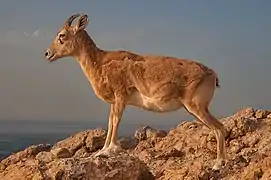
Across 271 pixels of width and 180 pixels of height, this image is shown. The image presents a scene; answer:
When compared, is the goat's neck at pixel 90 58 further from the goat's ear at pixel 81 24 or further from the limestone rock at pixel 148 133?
the limestone rock at pixel 148 133

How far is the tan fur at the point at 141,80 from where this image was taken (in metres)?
14.7

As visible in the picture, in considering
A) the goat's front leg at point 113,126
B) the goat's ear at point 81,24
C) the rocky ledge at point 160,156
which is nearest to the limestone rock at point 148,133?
the rocky ledge at point 160,156

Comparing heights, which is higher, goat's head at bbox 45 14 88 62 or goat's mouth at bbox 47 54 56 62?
goat's head at bbox 45 14 88 62

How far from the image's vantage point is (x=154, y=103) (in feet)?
49.3

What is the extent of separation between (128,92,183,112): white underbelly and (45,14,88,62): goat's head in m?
2.22

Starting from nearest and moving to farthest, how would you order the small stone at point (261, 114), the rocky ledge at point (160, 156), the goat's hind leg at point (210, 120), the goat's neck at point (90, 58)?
the rocky ledge at point (160, 156)
the goat's hind leg at point (210, 120)
the goat's neck at point (90, 58)
the small stone at point (261, 114)

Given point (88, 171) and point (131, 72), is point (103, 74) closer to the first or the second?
point (131, 72)

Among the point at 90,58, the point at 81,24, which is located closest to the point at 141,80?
the point at 90,58

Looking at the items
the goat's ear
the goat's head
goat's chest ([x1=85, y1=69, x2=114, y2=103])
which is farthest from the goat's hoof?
the goat's ear

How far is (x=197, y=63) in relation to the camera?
15219 mm

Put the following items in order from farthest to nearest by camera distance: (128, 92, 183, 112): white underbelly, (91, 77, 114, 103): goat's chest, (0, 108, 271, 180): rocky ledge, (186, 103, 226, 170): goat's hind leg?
(91, 77, 114, 103): goat's chest → (128, 92, 183, 112): white underbelly → (186, 103, 226, 170): goat's hind leg → (0, 108, 271, 180): rocky ledge

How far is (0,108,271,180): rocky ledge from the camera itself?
1262 cm

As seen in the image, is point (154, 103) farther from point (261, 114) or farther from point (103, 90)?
point (261, 114)

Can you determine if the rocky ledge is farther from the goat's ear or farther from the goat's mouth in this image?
the goat's ear
